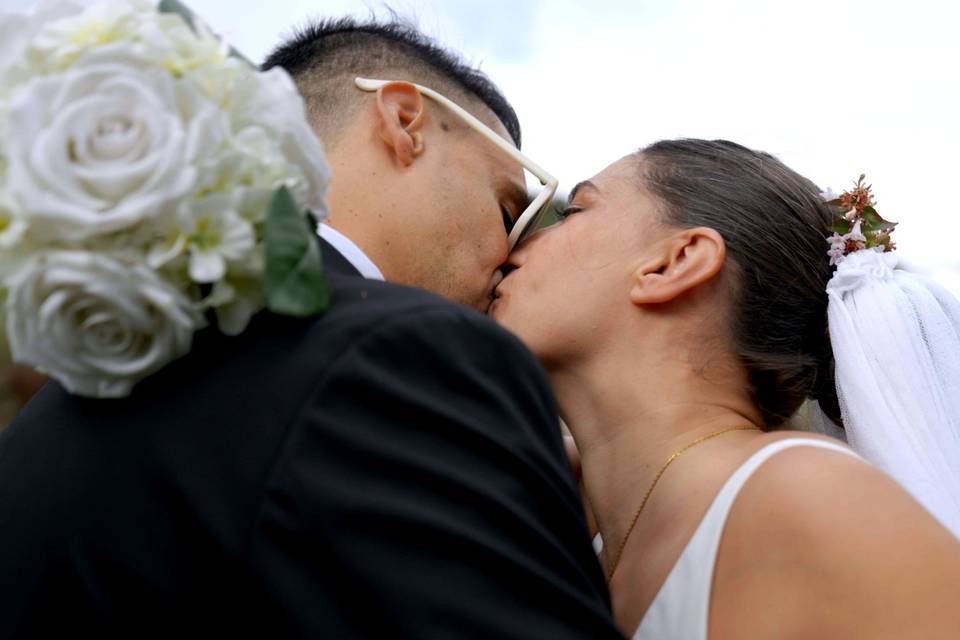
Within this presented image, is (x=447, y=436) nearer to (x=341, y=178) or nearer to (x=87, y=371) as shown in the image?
(x=87, y=371)

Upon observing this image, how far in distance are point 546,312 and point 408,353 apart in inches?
80.7

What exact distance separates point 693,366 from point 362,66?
1934 mm

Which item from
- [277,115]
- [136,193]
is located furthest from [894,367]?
[136,193]

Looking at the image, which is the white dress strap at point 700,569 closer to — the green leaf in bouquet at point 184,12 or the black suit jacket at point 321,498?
the black suit jacket at point 321,498

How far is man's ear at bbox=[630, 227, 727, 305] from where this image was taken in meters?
3.48

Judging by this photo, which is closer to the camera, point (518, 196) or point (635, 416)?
point (635, 416)

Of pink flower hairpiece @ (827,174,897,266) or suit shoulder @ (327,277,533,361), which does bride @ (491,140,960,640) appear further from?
suit shoulder @ (327,277,533,361)

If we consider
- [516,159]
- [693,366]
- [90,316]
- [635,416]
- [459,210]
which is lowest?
[635,416]

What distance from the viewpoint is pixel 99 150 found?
56.7 inches

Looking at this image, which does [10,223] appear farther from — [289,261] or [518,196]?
[518,196]

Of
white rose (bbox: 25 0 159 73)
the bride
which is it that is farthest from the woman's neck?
white rose (bbox: 25 0 159 73)

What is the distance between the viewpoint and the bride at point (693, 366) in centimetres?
267

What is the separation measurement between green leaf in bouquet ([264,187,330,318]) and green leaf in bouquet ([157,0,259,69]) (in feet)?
1.28

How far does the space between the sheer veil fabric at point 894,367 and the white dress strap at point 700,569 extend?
1.00 metres
